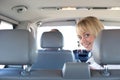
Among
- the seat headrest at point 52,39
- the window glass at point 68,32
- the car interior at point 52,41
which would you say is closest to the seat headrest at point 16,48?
the car interior at point 52,41

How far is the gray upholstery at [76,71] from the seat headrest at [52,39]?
2192mm

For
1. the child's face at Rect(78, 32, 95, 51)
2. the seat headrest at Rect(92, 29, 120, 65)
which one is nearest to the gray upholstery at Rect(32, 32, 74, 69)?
the child's face at Rect(78, 32, 95, 51)

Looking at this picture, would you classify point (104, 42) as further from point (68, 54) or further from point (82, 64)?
point (68, 54)

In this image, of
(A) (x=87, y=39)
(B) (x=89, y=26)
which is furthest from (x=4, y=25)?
(B) (x=89, y=26)

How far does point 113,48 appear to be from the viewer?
2.68 m

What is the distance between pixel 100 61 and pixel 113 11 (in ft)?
10.9

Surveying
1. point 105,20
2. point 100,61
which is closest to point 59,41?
point 105,20

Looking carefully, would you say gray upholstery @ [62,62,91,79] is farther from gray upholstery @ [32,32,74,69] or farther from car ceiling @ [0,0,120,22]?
car ceiling @ [0,0,120,22]

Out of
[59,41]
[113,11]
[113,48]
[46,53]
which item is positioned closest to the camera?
[113,48]

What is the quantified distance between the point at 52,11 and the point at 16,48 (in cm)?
312

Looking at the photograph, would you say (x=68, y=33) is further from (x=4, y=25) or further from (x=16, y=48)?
(x=16, y=48)

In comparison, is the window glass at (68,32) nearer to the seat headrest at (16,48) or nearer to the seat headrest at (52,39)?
the seat headrest at (52,39)

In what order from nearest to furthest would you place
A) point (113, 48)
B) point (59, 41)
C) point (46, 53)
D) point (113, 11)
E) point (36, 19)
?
point (113, 48) < point (59, 41) < point (46, 53) < point (113, 11) < point (36, 19)

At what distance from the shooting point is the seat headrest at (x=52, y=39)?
16.4 feet
